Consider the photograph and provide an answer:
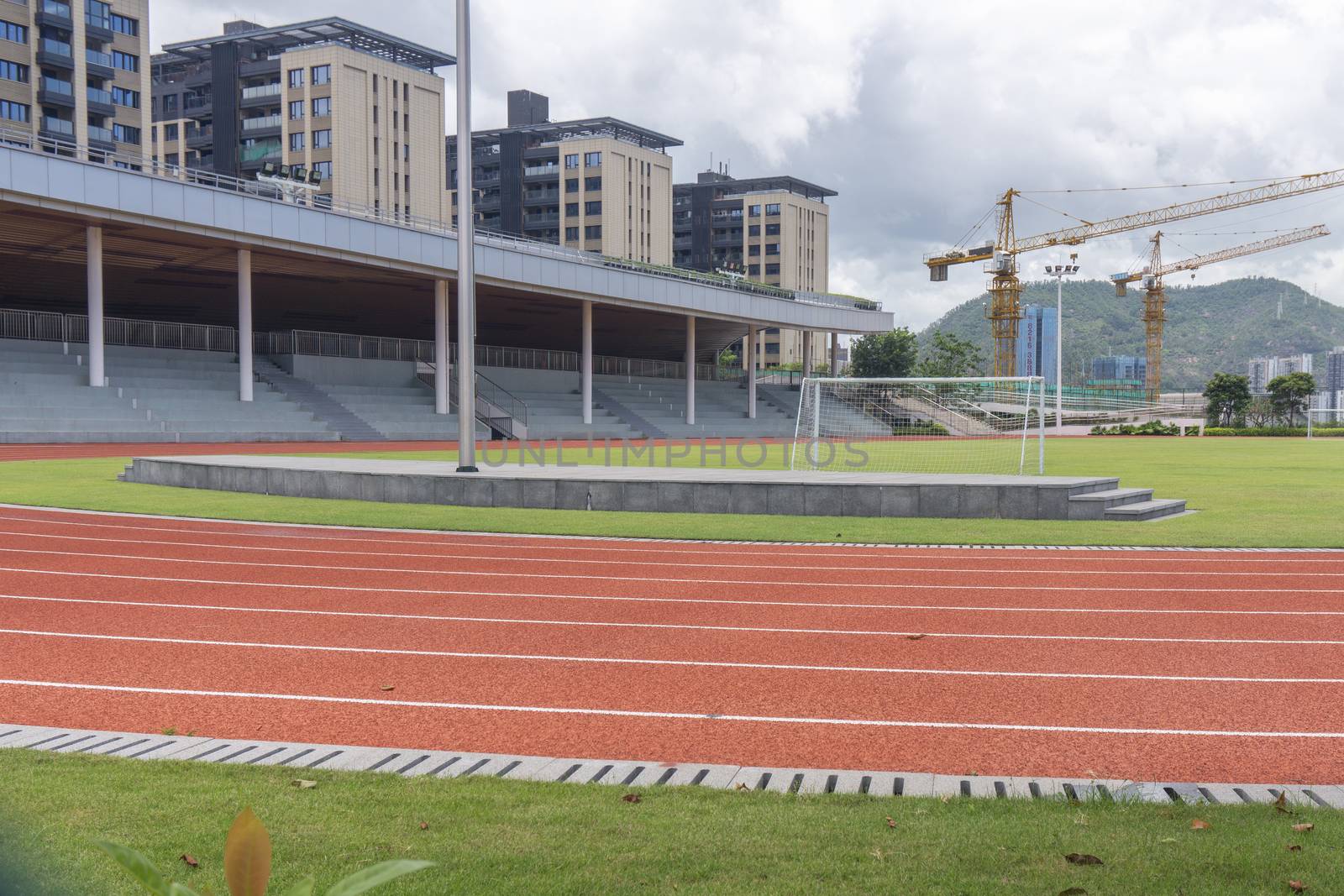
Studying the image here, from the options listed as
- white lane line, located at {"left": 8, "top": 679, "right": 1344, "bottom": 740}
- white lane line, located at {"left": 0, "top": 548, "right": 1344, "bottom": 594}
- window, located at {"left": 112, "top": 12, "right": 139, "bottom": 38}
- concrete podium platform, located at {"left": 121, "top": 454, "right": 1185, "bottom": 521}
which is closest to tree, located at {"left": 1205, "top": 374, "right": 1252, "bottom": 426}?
concrete podium platform, located at {"left": 121, "top": 454, "right": 1185, "bottom": 521}

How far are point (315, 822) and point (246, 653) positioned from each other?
364cm

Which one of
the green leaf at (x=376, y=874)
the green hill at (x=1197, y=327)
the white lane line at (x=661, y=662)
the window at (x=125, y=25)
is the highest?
the window at (x=125, y=25)

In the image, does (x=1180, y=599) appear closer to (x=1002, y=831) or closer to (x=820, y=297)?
(x=1002, y=831)

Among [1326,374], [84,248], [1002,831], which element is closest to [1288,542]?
[1002,831]

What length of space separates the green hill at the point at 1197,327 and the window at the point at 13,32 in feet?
416

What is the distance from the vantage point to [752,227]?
13550cm

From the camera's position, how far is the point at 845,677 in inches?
270

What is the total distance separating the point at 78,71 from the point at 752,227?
77.4 meters

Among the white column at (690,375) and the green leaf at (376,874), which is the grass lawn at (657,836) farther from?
the white column at (690,375)

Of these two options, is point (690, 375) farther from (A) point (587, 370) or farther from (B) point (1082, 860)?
(B) point (1082, 860)

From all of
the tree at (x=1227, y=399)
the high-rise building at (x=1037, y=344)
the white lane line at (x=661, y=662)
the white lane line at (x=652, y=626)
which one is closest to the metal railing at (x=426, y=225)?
the white lane line at (x=652, y=626)

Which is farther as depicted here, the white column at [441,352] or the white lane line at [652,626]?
the white column at [441,352]

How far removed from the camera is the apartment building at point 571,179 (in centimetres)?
10856

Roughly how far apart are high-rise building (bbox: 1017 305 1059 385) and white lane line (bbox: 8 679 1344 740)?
Result: 149 metres
